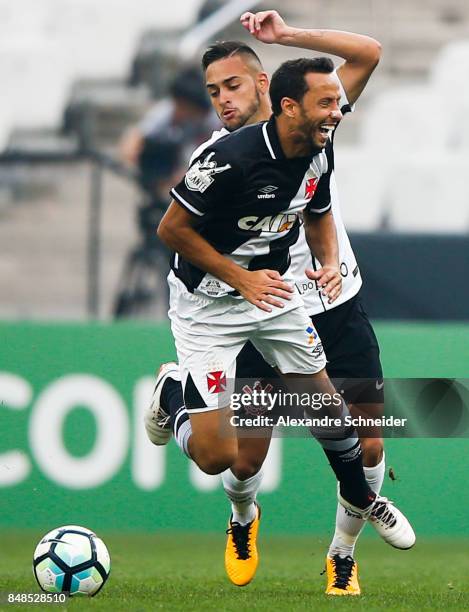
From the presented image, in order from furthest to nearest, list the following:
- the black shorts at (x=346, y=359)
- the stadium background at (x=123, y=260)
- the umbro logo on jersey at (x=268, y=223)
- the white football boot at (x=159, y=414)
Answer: the stadium background at (x=123, y=260)
the white football boot at (x=159, y=414)
the black shorts at (x=346, y=359)
the umbro logo on jersey at (x=268, y=223)

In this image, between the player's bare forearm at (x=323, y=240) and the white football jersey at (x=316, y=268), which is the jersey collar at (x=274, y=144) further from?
the white football jersey at (x=316, y=268)

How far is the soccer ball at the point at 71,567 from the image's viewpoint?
5.16 meters

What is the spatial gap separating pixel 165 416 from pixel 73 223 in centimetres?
374

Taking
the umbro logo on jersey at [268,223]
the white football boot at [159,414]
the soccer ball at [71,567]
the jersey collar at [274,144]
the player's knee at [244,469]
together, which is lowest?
the soccer ball at [71,567]

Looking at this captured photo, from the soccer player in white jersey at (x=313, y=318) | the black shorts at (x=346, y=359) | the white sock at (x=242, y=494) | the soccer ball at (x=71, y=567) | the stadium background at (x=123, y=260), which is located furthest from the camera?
the stadium background at (x=123, y=260)

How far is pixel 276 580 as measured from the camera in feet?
20.5

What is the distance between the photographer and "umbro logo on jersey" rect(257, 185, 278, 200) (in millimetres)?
5188

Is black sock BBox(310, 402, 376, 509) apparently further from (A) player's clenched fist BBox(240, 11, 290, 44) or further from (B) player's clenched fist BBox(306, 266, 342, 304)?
(A) player's clenched fist BBox(240, 11, 290, 44)

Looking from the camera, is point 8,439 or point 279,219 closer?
point 279,219

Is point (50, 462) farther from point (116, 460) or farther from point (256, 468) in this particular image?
point (256, 468)

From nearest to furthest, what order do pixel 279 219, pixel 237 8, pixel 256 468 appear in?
pixel 279 219
pixel 256 468
pixel 237 8

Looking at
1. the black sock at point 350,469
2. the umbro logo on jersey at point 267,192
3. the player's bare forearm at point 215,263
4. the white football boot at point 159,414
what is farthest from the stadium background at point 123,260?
the umbro logo on jersey at point 267,192

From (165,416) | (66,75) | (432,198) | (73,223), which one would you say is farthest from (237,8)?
(165,416)

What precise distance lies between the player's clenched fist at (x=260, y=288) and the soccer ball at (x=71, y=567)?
118 cm
